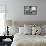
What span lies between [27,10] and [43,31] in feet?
3.54

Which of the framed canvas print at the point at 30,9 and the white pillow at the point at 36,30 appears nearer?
the white pillow at the point at 36,30

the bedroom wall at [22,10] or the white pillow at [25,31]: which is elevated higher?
the bedroom wall at [22,10]

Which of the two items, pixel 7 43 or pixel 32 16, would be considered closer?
pixel 7 43

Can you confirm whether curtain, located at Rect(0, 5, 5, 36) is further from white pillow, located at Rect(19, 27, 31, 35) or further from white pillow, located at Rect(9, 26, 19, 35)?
white pillow, located at Rect(19, 27, 31, 35)

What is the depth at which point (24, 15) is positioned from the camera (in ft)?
16.0

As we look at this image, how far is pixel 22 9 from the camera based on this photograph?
15.9 feet

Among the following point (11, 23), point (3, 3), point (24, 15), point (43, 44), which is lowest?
point (43, 44)

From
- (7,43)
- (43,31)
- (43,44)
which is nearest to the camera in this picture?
(43,44)

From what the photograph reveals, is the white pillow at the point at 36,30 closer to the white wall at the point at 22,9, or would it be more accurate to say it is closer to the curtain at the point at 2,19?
the white wall at the point at 22,9

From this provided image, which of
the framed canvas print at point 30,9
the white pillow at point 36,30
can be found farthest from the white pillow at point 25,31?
the framed canvas print at point 30,9

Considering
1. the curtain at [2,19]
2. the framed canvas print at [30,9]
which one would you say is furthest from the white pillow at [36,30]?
the curtain at [2,19]

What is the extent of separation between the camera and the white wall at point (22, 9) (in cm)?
484

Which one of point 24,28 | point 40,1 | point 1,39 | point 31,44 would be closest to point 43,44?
point 31,44

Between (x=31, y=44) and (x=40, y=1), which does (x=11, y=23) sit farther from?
(x=31, y=44)
